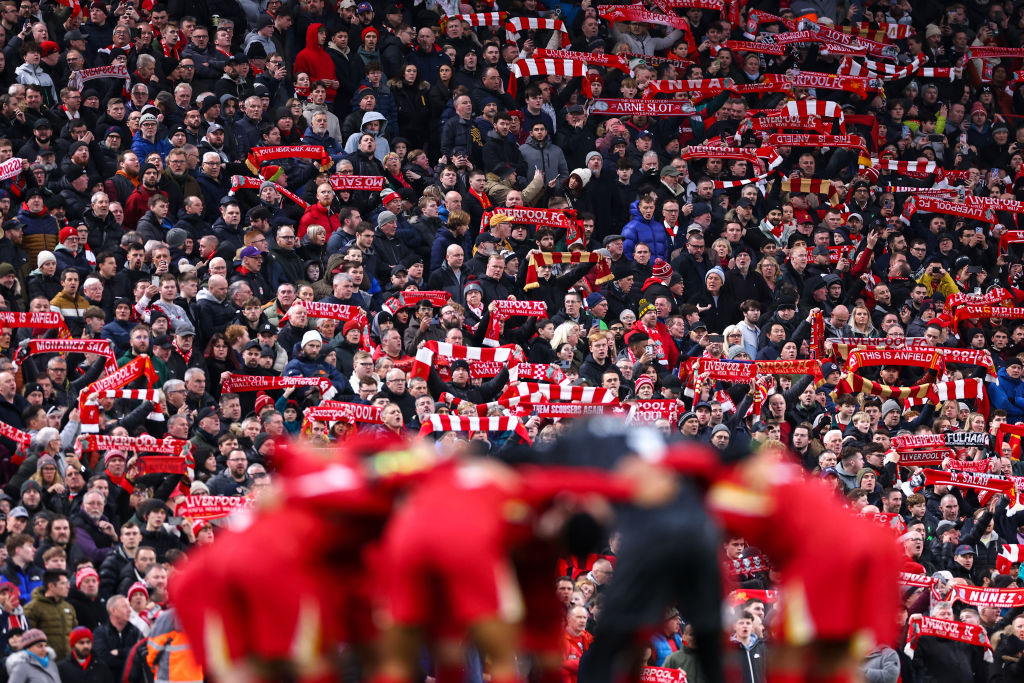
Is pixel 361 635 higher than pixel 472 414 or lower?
higher

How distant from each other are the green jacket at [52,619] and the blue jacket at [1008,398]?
12180mm

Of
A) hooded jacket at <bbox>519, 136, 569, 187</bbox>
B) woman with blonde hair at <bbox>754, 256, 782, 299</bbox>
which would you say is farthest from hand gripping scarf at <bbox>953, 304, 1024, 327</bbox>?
hooded jacket at <bbox>519, 136, 569, 187</bbox>

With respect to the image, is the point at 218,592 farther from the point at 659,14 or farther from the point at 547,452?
the point at 659,14

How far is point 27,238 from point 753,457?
12.1 m

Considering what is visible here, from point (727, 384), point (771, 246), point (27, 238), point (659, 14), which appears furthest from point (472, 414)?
point (659, 14)

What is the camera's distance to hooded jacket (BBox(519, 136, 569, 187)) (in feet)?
80.4

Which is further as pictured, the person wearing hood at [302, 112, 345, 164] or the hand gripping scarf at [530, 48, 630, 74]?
the hand gripping scarf at [530, 48, 630, 74]

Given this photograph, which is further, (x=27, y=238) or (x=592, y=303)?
(x=592, y=303)

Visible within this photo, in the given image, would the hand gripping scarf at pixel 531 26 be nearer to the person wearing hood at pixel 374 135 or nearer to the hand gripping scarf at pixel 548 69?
the hand gripping scarf at pixel 548 69

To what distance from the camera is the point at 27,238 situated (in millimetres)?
20141

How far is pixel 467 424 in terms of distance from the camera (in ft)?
60.3

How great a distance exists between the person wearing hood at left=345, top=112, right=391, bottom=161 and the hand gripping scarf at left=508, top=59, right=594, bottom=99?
2616mm

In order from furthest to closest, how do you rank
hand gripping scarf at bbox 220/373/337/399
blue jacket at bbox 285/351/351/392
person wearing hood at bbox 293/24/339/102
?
person wearing hood at bbox 293/24/339/102, blue jacket at bbox 285/351/351/392, hand gripping scarf at bbox 220/373/337/399

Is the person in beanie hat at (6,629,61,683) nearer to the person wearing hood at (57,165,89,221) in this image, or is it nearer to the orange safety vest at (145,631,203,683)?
the orange safety vest at (145,631,203,683)
